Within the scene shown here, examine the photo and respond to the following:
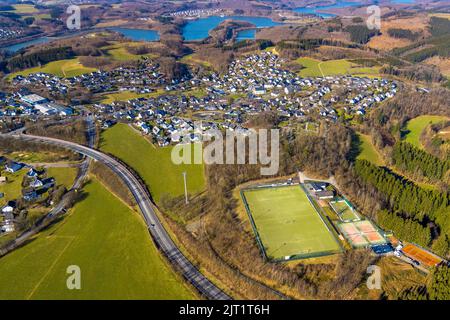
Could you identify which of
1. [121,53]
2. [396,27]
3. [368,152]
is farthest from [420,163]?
[396,27]

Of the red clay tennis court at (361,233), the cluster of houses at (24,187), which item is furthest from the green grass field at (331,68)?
the cluster of houses at (24,187)

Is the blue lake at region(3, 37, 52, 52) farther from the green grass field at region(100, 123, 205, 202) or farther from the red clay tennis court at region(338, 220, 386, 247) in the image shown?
the red clay tennis court at region(338, 220, 386, 247)

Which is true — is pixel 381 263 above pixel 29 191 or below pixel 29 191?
below

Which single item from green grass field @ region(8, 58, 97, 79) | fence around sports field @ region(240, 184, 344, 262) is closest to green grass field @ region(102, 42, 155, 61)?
green grass field @ region(8, 58, 97, 79)

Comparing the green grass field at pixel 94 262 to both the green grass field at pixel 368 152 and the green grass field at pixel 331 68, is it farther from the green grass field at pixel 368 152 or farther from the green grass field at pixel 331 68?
the green grass field at pixel 331 68

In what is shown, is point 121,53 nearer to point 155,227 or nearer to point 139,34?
point 139,34
